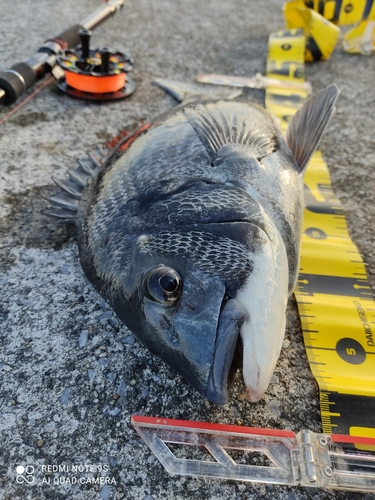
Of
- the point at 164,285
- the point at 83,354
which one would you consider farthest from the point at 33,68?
the point at 164,285

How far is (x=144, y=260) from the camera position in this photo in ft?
4.36

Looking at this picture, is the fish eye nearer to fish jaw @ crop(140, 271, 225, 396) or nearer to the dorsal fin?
fish jaw @ crop(140, 271, 225, 396)

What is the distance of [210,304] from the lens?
1198 mm

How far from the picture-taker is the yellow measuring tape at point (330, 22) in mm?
4121

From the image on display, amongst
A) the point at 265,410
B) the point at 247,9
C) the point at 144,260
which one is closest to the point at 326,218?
the point at 265,410

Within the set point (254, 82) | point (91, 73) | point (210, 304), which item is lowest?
point (254, 82)

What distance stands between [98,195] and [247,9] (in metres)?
4.89

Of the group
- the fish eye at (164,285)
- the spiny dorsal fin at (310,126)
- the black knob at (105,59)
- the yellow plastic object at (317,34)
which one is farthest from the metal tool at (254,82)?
the fish eye at (164,285)

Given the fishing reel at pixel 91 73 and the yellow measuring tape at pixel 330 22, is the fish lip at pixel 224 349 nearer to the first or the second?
the fishing reel at pixel 91 73

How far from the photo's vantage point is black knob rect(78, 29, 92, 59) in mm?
2951

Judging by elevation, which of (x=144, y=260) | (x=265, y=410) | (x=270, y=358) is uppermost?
(x=144, y=260)

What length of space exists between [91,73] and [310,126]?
1.82 m

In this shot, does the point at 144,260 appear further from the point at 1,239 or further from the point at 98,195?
the point at 1,239

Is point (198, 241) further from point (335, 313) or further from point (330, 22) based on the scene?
point (330, 22)
